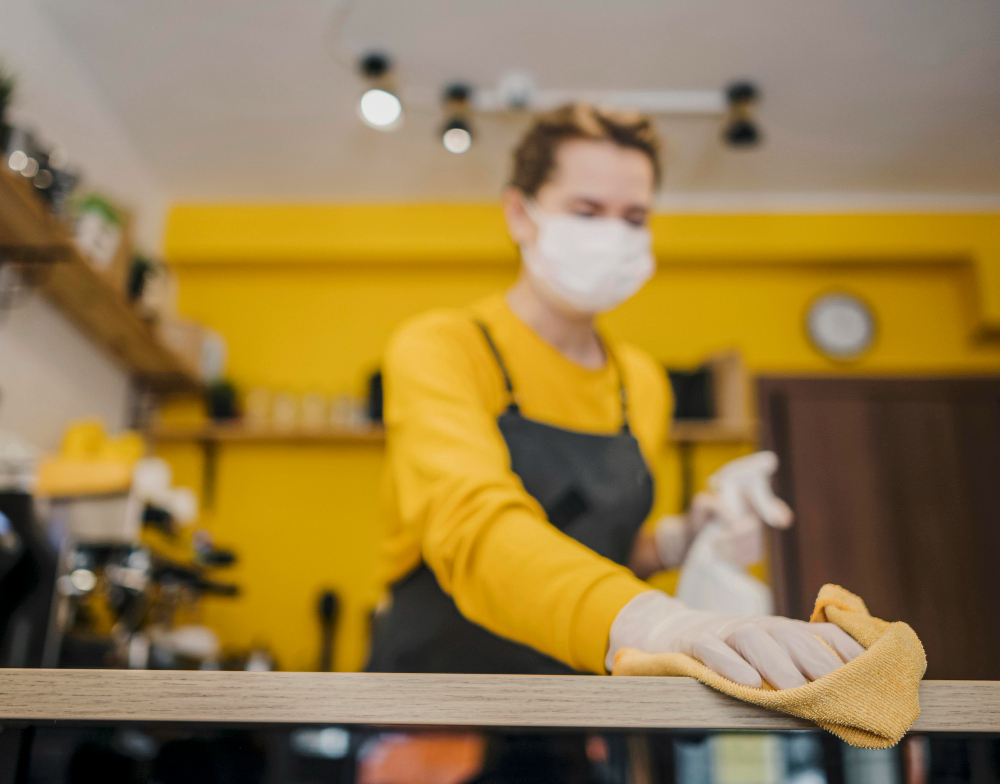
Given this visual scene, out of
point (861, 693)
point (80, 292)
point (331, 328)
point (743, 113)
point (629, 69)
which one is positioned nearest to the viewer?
point (861, 693)

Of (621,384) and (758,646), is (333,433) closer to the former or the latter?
(621,384)

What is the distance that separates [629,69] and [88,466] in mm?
1393

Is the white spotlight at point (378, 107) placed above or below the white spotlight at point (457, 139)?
below

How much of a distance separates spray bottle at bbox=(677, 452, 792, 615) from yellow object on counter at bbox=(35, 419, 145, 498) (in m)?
1.33

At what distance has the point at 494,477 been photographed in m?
0.66

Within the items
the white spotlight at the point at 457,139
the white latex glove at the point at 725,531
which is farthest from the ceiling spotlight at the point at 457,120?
the white latex glove at the point at 725,531

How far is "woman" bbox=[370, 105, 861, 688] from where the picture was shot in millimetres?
609

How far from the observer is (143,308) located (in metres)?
2.12

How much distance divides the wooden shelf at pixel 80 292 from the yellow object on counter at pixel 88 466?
37cm

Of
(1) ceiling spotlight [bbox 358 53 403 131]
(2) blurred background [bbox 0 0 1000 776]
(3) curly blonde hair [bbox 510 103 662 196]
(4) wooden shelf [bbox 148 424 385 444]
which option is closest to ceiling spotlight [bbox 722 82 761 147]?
(2) blurred background [bbox 0 0 1000 776]

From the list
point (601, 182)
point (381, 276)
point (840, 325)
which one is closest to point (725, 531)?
point (601, 182)

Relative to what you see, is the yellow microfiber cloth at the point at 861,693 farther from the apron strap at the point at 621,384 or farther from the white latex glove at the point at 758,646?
the apron strap at the point at 621,384

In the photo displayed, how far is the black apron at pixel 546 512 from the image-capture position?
32.2 inches

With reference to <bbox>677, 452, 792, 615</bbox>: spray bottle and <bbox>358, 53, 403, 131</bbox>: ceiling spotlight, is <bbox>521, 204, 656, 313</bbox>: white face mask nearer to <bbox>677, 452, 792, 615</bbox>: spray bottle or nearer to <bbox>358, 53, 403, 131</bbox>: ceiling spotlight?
<bbox>677, 452, 792, 615</bbox>: spray bottle
